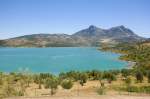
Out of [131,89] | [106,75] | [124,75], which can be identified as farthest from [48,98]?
[124,75]

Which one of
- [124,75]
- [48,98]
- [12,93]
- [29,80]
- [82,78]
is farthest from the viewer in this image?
[124,75]

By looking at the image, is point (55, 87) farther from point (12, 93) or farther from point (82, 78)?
point (82, 78)

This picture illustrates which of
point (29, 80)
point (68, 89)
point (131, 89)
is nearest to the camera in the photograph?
point (131, 89)

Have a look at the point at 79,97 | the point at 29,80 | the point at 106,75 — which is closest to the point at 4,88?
the point at 79,97

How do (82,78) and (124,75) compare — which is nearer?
(82,78)

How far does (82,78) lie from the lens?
5084 cm

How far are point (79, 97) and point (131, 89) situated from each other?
1118 centimetres

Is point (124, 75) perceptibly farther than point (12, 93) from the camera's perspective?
Yes

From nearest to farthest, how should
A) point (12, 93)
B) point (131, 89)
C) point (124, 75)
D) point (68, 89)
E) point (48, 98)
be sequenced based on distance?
point (48, 98) → point (12, 93) → point (131, 89) → point (68, 89) → point (124, 75)

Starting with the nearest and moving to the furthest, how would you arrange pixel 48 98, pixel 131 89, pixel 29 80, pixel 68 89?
pixel 48 98
pixel 131 89
pixel 68 89
pixel 29 80

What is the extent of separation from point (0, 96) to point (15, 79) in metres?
20.9

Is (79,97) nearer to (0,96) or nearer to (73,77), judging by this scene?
(0,96)

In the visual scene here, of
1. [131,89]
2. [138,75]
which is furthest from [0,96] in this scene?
[138,75]

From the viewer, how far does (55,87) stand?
38.3 meters
